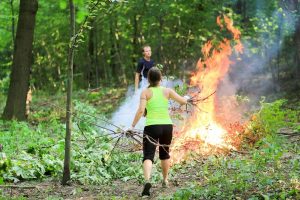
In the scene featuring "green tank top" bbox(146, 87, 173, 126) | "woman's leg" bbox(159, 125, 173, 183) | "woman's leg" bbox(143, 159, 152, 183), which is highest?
"green tank top" bbox(146, 87, 173, 126)

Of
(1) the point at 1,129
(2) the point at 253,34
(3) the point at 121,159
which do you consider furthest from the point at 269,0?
(3) the point at 121,159

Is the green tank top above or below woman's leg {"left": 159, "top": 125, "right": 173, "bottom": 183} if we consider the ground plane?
above

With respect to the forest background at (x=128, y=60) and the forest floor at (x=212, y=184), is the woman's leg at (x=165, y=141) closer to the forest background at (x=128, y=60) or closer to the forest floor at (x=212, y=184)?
the forest floor at (x=212, y=184)

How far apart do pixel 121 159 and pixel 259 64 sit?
1677 cm

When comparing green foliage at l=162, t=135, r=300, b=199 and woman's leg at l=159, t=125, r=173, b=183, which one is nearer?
green foliage at l=162, t=135, r=300, b=199

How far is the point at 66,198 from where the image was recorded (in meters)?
7.55

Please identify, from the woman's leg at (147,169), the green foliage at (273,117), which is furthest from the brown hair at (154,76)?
the green foliage at (273,117)

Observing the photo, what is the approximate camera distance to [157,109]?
7.87 m

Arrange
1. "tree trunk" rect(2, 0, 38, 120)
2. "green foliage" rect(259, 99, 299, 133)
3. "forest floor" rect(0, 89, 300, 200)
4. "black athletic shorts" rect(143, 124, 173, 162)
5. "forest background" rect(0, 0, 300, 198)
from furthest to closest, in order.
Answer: "tree trunk" rect(2, 0, 38, 120) → "green foliage" rect(259, 99, 299, 133) → "forest background" rect(0, 0, 300, 198) → "black athletic shorts" rect(143, 124, 173, 162) → "forest floor" rect(0, 89, 300, 200)

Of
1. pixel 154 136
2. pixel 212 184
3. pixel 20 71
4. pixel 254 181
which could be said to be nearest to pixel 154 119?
pixel 154 136

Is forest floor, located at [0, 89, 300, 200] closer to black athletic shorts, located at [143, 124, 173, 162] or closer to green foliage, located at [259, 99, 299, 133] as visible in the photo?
green foliage, located at [259, 99, 299, 133]

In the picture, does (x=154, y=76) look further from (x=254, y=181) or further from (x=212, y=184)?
(x=254, y=181)

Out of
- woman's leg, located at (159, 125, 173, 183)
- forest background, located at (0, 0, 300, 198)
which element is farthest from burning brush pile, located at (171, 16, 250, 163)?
woman's leg, located at (159, 125, 173, 183)

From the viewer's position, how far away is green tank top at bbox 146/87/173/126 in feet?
25.8
